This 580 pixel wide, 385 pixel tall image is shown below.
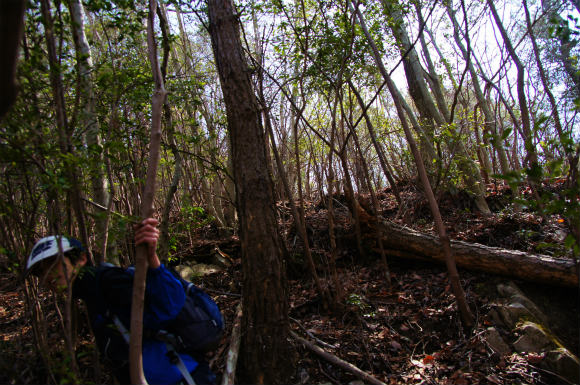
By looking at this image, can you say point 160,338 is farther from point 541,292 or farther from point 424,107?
point 424,107

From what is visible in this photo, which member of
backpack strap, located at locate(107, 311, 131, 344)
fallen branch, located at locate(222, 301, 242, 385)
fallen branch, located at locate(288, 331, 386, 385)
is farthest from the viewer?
fallen branch, located at locate(288, 331, 386, 385)

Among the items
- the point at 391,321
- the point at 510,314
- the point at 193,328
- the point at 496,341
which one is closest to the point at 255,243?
the point at 193,328

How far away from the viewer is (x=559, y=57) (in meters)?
10.6

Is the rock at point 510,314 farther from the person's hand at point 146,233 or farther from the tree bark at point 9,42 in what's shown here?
the tree bark at point 9,42

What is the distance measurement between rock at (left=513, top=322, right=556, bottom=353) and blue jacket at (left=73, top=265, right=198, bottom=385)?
3.03 meters

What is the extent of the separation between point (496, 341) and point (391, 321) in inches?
38.5

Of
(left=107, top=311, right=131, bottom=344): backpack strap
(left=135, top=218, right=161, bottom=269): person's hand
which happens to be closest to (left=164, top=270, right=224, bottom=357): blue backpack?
(left=107, top=311, right=131, bottom=344): backpack strap

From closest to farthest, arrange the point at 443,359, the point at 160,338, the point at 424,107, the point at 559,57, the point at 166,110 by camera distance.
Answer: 1. the point at 160,338
2. the point at 443,359
3. the point at 166,110
4. the point at 424,107
5. the point at 559,57

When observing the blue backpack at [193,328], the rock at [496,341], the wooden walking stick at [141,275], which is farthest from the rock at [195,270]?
the rock at [496,341]

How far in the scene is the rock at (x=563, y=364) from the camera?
2.62 meters

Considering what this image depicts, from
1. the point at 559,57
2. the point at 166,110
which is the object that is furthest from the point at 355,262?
the point at 559,57

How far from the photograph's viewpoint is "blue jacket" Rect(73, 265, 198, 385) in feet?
6.01

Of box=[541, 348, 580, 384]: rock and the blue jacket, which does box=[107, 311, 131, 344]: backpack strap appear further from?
box=[541, 348, 580, 384]: rock

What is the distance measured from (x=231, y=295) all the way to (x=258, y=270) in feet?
5.81
